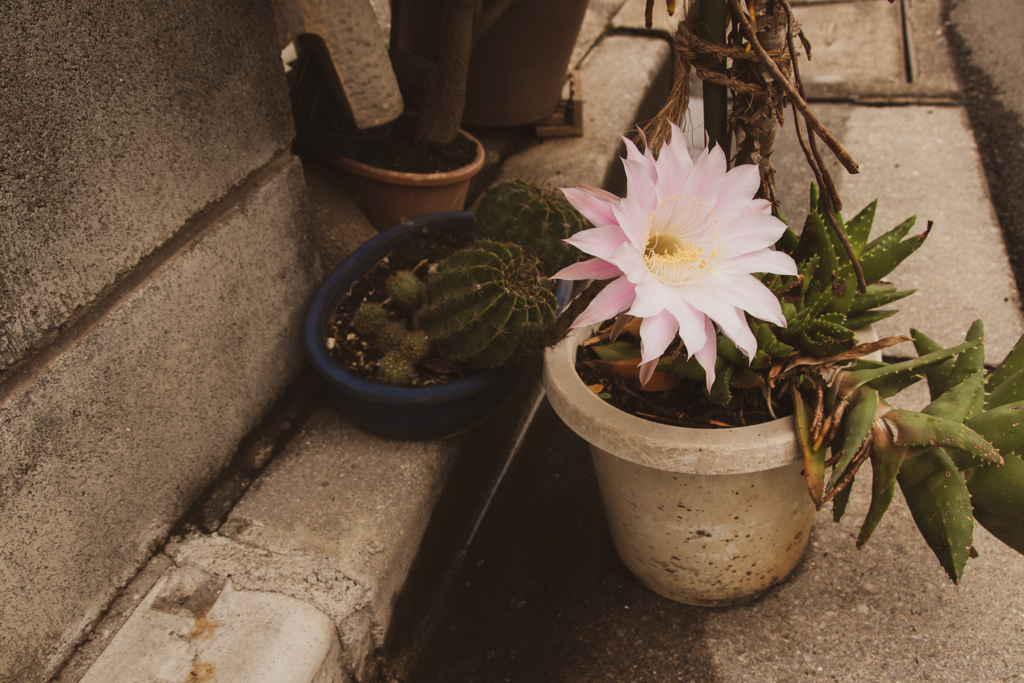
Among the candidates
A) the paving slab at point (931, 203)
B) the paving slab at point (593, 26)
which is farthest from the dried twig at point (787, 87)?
the paving slab at point (593, 26)

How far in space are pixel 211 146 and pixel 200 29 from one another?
199 millimetres

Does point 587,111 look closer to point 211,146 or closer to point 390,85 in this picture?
point 390,85

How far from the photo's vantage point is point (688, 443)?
1.14m

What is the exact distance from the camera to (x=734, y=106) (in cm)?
113

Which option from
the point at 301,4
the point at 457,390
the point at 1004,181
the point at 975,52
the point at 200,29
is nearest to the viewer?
the point at 200,29

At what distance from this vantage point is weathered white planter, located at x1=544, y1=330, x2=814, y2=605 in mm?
1151

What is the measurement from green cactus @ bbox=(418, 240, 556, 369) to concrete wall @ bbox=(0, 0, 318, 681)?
44cm

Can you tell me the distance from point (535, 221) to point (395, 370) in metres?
0.42

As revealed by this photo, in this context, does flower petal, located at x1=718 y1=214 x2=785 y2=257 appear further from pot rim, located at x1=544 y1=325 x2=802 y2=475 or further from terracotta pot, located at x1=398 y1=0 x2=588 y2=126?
terracotta pot, located at x1=398 y1=0 x2=588 y2=126

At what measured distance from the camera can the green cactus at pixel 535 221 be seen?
145cm

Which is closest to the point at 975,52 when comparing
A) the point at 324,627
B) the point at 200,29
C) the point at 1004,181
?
the point at 1004,181

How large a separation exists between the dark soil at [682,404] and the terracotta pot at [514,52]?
3.95ft

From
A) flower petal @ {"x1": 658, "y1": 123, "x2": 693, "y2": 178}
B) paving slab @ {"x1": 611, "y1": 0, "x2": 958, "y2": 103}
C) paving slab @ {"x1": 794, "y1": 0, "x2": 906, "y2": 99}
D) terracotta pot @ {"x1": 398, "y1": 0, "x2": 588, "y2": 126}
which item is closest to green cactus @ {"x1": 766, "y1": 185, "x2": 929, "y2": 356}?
flower petal @ {"x1": 658, "y1": 123, "x2": 693, "y2": 178}

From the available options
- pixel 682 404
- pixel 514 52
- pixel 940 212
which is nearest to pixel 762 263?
pixel 682 404
